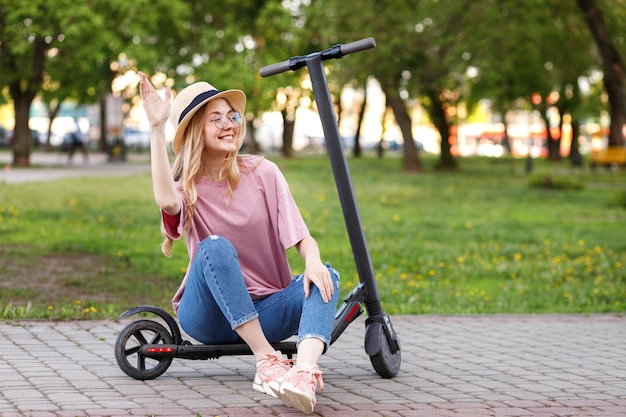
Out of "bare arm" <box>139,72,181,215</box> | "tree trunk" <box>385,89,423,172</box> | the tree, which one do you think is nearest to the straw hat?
"bare arm" <box>139,72,181,215</box>

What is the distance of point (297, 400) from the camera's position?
16.6ft

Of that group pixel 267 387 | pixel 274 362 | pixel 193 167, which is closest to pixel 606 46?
pixel 193 167

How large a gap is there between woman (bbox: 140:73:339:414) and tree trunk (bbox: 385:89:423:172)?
31376mm

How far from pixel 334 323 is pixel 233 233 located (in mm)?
664

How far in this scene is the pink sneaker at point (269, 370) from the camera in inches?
211

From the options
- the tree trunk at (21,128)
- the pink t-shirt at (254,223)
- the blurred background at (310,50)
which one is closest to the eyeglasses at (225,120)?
the pink t-shirt at (254,223)

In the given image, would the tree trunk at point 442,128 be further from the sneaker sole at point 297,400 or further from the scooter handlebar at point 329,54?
the sneaker sole at point 297,400

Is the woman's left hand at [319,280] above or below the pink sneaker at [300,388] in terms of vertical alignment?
above

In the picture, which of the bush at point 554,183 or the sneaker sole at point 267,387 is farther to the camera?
the bush at point 554,183

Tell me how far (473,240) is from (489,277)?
3790 mm

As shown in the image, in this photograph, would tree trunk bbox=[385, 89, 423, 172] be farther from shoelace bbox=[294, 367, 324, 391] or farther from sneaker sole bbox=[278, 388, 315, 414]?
sneaker sole bbox=[278, 388, 315, 414]

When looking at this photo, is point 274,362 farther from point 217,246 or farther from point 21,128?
point 21,128

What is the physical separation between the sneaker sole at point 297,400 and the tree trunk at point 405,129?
32193mm

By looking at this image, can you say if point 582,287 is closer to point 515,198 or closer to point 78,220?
point 78,220
